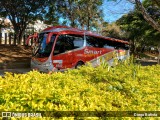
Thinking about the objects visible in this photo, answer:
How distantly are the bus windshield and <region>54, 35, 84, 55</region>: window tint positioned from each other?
37cm

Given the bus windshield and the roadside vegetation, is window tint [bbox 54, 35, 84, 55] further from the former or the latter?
the roadside vegetation

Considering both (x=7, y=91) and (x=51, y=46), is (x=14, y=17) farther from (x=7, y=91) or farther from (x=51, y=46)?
(x=7, y=91)

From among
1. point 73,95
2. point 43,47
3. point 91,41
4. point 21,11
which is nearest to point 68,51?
point 43,47

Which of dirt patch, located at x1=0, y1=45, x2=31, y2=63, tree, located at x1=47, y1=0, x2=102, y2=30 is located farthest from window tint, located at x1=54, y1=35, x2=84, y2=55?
tree, located at x1=47, y1=0, x2=102, y2=30

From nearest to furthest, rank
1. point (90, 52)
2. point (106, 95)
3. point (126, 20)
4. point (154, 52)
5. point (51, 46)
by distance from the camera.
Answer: point (106, 95) → point (51, 46) → point (90, 52) → point (126, 20) → point (154, 52)

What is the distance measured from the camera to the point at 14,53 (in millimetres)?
22781

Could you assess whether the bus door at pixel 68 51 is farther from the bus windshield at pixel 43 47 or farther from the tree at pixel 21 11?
the tree at pixel 21 11

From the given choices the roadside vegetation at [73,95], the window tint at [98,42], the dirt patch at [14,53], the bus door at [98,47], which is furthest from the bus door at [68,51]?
the roadside vegetation at [73,95]

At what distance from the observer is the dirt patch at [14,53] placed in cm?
2039

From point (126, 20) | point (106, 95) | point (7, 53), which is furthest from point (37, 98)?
point (126, 20)

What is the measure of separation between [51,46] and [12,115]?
1298 centimetres

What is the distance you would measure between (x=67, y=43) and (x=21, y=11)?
9.22 m

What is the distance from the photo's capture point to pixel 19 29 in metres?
25.5

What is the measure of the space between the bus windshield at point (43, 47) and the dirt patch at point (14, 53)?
4.12 metres
